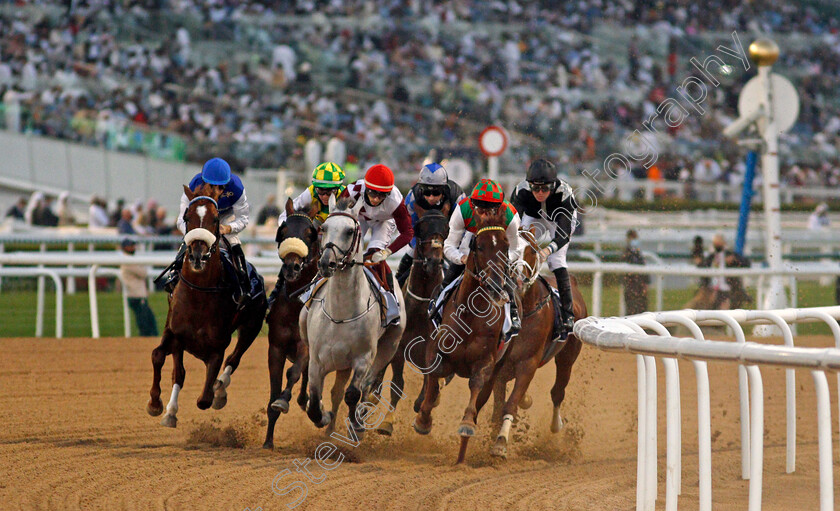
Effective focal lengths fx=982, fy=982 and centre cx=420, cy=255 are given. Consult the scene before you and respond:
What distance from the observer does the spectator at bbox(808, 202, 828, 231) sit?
63.2 ft

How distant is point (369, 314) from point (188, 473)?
133 centimetres

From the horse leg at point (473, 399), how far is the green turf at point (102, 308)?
541 cm

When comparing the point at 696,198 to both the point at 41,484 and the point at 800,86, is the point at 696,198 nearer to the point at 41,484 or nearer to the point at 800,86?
the point at 800,86

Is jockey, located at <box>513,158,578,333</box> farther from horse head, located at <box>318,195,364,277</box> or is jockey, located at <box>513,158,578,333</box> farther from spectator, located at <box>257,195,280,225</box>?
spectator, located at <box>257,195,280,225</box>

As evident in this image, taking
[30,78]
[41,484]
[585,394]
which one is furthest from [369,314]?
[30,78]

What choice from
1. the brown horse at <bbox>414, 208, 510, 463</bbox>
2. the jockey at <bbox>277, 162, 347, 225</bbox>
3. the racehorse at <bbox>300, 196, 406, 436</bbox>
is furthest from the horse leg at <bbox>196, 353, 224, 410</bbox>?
the brown horse at <bbox>414, 208, 510, 463</bbox>

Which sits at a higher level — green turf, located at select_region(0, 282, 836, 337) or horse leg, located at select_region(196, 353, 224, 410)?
horse leg, located at select_region(196, 353, 224, 410)

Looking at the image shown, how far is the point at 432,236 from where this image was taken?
603 centimetres

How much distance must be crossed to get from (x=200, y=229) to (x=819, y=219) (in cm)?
1683

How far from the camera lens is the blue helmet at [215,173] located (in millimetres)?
6129

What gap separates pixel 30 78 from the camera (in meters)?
20.3

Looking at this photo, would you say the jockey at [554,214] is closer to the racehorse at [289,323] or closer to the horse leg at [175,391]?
the racehorse at [289,323]

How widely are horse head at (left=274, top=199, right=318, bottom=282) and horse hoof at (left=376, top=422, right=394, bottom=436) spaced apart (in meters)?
1.21

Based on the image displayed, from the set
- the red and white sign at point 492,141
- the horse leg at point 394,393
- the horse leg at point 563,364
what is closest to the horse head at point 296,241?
the horse leg at point 394,393
